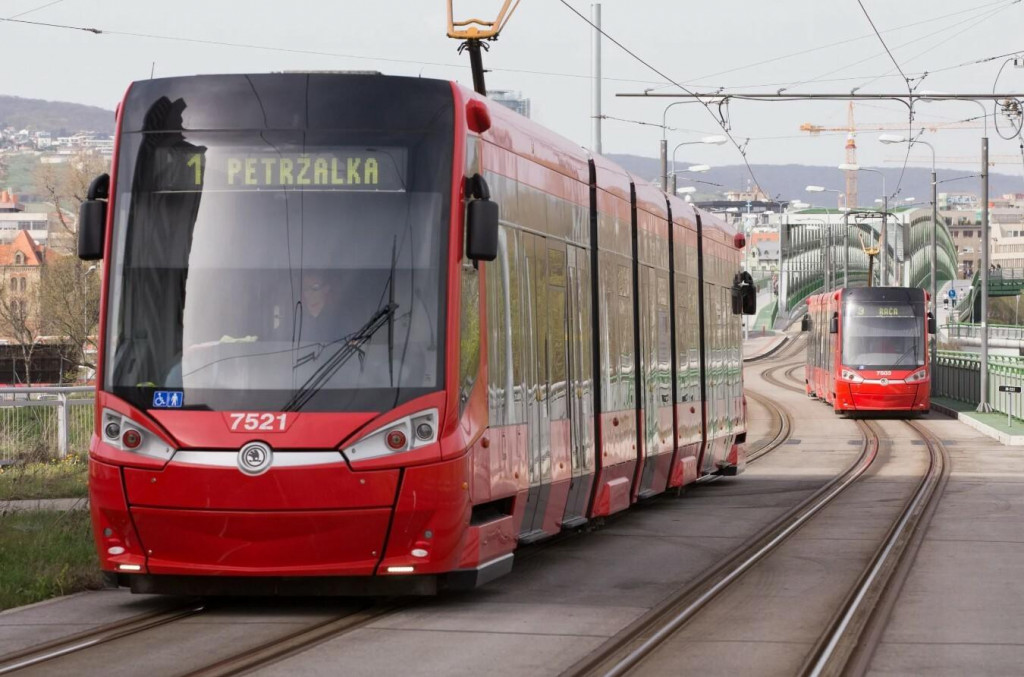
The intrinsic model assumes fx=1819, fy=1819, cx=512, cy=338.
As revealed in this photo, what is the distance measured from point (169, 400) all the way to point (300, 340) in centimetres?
82

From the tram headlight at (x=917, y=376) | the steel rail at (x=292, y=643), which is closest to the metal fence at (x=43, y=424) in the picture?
the steel rail at (x=292, y=643)

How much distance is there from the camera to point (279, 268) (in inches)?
418

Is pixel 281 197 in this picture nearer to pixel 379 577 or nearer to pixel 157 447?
pixel 157 447

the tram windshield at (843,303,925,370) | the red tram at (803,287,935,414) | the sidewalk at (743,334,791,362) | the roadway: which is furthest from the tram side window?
the sidewalk at (743,334,791,362)

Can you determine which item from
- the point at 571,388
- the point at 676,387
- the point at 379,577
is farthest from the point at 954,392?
the point at 379,577

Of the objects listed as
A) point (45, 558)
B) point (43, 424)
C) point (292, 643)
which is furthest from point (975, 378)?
point (292, 643)

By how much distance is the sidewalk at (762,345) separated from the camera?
106600 millimetres

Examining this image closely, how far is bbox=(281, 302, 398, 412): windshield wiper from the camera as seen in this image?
10.3 m

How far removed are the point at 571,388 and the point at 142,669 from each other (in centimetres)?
570

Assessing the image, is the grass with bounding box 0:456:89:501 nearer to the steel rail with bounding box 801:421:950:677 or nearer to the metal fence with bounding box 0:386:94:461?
the metal fence with bounding box 0:386:94:461

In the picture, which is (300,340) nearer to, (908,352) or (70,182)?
(908,352)

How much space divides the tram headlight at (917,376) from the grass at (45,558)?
3085 cm

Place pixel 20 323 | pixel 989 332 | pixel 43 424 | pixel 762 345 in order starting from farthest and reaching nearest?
pixel 762 345
pixel 989 332
pixel 20 323
pixel 43 424

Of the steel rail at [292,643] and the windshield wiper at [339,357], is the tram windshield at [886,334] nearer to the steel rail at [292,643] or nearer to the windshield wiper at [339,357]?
the steel rail at [292,643]
